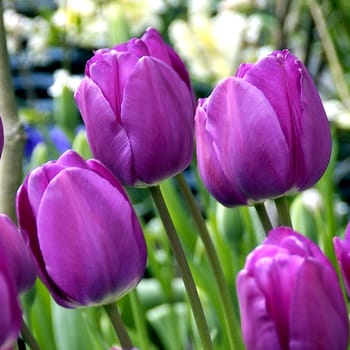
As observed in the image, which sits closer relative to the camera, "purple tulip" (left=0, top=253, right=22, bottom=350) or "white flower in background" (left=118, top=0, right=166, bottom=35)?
"purple tulip" (left=0, top=253, right=22, bottom=350)

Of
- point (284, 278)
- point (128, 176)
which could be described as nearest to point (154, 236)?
point (128, 176)

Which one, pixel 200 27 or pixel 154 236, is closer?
pixel 154 236

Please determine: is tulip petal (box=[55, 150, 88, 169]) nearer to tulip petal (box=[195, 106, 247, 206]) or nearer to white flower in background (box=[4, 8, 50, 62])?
tulip petal (box=[195, 106, 247, 206])

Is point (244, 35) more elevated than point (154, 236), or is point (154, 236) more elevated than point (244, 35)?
point (244, 35)

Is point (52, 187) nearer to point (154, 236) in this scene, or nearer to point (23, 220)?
point (23, 220)

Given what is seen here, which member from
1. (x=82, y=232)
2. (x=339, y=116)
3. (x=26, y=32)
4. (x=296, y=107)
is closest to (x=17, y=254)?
(x=82, y=232)

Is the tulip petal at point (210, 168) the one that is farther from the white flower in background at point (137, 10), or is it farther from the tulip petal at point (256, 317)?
the white flower in background at point (137, 10)

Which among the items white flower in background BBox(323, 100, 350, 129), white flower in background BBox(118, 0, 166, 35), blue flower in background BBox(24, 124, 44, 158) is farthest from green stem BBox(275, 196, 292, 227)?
blue flower in background BBox(24, 124, 44, 158)
